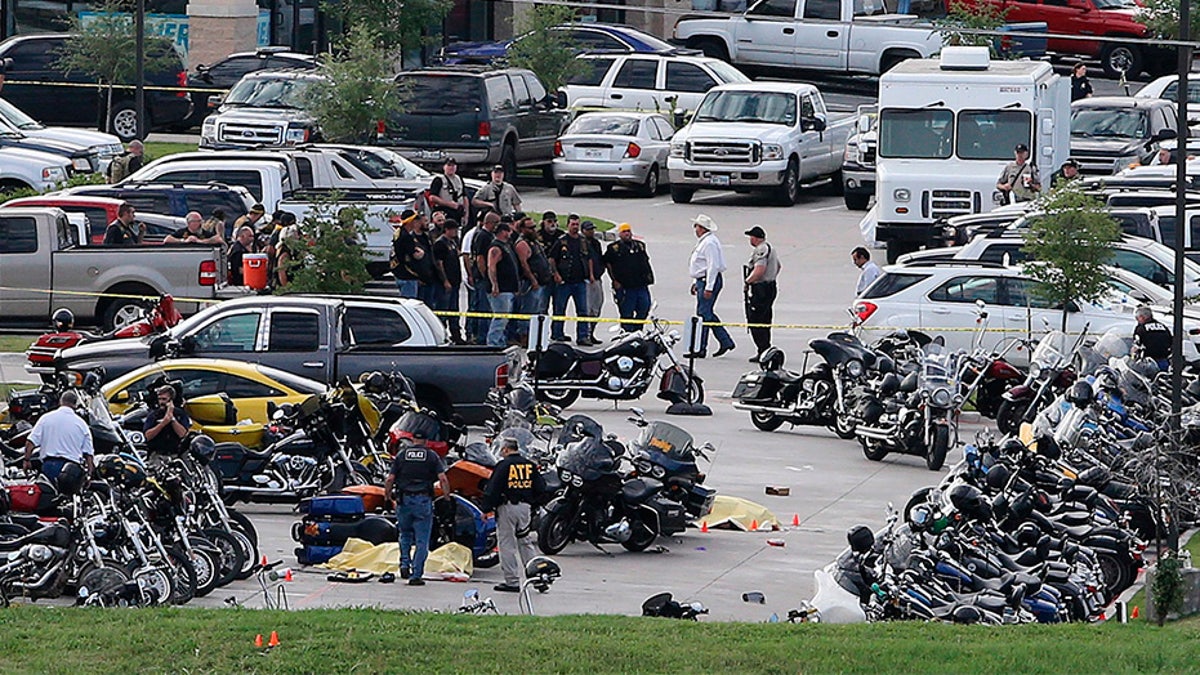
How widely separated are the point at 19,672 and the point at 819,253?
73.3ft

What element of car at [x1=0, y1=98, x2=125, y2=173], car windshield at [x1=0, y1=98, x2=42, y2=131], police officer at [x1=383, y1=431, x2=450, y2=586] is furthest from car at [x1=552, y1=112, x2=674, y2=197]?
police officer at [x1=383, y1=431, x2=450, y2=586]

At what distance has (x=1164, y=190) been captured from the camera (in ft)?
99.7

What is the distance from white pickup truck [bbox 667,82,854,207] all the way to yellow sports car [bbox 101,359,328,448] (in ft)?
59.1

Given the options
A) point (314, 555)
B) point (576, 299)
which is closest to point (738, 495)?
point (314, 555)

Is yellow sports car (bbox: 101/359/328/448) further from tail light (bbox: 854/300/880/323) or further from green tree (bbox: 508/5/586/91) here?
green tree (bbox: 508/5/586/91)

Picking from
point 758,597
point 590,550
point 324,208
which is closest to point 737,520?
point 590,550

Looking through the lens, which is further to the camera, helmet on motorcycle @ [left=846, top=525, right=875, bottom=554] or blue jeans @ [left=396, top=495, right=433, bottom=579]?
blue jeans @ [left=396, top=495, right=433, bottom=579]

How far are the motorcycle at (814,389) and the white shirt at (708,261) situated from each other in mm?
3932

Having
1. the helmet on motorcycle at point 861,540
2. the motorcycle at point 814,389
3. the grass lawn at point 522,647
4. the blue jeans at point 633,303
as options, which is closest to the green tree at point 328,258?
the blue jeans at point 633,303

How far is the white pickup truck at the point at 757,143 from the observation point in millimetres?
37781

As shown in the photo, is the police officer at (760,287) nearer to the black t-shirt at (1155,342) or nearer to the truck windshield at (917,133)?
the black t-shirt at (1155,342)

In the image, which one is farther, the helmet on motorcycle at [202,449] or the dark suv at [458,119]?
the dark suv at [458,119]

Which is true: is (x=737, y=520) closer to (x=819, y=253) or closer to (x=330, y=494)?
(x=330, y=494)

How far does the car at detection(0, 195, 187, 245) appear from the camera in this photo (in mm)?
28641
